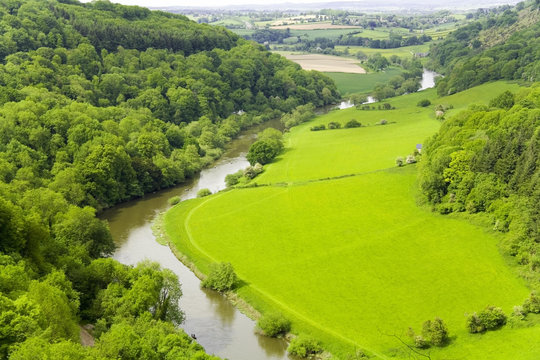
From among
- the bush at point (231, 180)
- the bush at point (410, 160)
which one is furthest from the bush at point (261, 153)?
the bush at point (410, 160)

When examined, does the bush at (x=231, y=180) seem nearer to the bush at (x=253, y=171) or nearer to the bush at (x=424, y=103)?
the bush at (x=253, y=171)

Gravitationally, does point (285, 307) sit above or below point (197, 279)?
above

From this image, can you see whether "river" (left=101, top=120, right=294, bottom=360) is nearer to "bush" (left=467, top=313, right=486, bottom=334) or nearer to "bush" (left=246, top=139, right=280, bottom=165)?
"bush" (left=246, top=139, right=280, bottom=165)

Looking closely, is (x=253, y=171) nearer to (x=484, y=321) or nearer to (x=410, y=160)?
(x=410, y=160)

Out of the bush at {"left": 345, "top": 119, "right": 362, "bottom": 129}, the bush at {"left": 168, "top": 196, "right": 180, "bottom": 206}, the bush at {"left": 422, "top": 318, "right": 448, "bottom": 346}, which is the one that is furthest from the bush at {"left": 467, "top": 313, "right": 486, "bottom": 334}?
the bush at {"left": 345, "top": 119, "right": 362, "bottom": 129}

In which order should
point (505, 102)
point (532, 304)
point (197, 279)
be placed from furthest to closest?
1. point (505, 102)
2. point (197, 279)
3. point (532, 304)

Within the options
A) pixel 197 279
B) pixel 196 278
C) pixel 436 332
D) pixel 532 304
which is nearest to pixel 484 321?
pixel 436 332

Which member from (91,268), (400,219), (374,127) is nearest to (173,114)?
(374,127)
